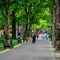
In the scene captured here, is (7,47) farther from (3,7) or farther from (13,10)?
(13,10)

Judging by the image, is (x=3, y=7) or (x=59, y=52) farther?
(x=3, y=7)

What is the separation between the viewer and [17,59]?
2564 centimetres

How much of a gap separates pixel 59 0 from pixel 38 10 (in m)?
53.4

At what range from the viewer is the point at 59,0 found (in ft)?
113

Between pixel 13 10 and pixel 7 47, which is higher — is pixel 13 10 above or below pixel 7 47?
above

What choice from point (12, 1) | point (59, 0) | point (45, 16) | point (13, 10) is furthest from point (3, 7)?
point (45, 16)

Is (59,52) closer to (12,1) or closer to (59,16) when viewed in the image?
(59,16)

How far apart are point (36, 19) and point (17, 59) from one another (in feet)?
245

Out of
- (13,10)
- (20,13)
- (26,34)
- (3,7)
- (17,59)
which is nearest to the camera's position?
(17,59)

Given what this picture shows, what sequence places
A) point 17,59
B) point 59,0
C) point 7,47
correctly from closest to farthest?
point 17,59 → point 59,0 → point 7,47

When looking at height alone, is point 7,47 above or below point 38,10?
below

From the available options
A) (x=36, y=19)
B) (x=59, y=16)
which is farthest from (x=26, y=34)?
(x=59, y=16)

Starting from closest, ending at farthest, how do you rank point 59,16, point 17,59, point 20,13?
point 17,59, point 59,16, point 20,13

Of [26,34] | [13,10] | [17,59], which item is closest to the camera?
[17,59]
